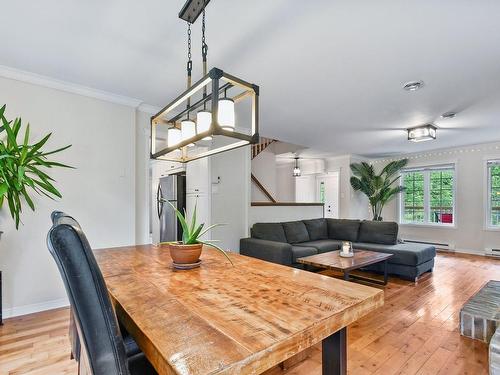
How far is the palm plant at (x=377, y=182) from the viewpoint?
6750mm

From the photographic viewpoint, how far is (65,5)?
176 cm

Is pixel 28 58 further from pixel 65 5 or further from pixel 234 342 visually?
pixel 234 342

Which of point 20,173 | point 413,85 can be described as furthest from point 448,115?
point 20,173

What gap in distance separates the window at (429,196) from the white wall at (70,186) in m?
6.64

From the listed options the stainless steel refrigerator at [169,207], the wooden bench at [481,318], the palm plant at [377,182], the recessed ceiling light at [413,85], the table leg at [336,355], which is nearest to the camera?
the table leg at [336,355]

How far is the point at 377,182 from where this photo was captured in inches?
269

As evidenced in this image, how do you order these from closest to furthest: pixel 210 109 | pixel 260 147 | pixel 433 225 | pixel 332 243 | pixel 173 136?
pixel 210 109 < pixel 173 136 < pixel 332 243 < pixel 260 147 < pixel 433 225

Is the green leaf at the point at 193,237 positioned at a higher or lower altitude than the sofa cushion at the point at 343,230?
higher

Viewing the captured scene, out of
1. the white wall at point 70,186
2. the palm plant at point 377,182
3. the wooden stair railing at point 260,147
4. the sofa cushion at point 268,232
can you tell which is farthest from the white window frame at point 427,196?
the white wall at point 70,186

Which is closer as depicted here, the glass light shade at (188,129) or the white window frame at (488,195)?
the glass light shade at (188,129)

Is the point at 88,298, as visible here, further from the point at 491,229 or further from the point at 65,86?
the point at 491,229

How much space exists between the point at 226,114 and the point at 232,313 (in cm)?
94

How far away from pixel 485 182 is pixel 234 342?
710 cm

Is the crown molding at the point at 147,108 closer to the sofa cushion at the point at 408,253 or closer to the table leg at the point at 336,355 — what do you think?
the table leg at the point at 336,355
